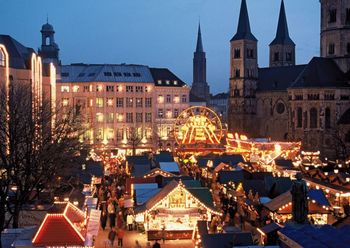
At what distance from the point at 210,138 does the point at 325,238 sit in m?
42.4

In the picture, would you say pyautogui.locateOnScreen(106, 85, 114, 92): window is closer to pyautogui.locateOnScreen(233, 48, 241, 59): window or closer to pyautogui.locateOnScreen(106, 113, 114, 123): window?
pyautogui.locateOnScreen(106, 113, 114, 123): window

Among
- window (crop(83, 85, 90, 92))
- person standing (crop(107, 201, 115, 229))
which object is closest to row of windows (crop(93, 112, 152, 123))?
window (crop(83, 85, 90, 92))

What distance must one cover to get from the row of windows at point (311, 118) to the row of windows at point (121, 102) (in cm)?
1959

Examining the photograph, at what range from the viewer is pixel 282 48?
9431 cm

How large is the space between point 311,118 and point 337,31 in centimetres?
1173

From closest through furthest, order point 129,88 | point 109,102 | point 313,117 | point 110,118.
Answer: point 313,117
point 110,118
point 109,102
point 129,88

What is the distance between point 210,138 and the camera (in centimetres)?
5478

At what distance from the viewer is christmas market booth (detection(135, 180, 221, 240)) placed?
2470 cm

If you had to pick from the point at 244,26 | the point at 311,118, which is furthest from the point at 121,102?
the point at 311,118

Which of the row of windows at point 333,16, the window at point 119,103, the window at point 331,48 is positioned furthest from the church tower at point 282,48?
the window at point 119,103

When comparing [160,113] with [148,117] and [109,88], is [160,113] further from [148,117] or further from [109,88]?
[109,88]

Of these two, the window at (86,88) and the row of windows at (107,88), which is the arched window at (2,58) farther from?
the window at (86,88)

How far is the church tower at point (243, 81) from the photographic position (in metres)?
85.6

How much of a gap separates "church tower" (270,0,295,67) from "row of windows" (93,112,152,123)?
85.6 feet
